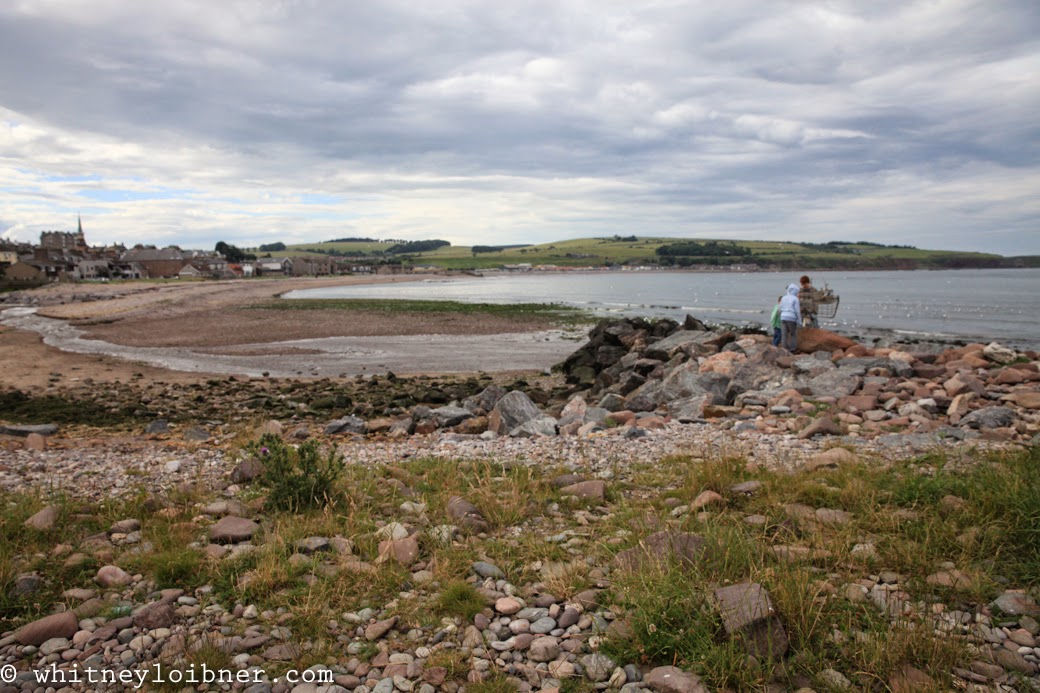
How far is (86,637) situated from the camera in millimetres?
4398

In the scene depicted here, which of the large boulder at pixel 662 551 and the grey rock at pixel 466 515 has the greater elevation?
the large boulder at pixel 662 551

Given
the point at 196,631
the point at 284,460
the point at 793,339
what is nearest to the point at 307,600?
the point at 196,631

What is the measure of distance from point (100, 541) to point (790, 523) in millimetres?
6761

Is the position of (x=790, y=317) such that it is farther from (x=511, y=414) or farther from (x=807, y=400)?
(x=511, y=414)

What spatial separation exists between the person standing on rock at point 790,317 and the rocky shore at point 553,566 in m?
7.88

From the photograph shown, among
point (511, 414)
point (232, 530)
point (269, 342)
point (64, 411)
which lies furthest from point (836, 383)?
point (269, 342)

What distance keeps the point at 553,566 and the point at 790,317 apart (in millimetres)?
15222

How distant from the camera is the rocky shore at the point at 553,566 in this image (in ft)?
13.0

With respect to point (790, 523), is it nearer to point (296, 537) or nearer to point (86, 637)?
point (296, 537)

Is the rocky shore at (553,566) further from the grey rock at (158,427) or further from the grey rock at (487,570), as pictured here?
the grey rock at (158,427)

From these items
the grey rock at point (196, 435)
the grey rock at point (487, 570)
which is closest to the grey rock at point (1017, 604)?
the grey rock at point (487, 570)

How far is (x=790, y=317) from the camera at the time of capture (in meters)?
18.1

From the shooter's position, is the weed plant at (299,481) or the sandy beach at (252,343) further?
the sandy beach at (252,343)

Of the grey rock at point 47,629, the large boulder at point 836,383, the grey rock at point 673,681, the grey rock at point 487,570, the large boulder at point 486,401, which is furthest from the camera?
the large boulder at point 486,401
